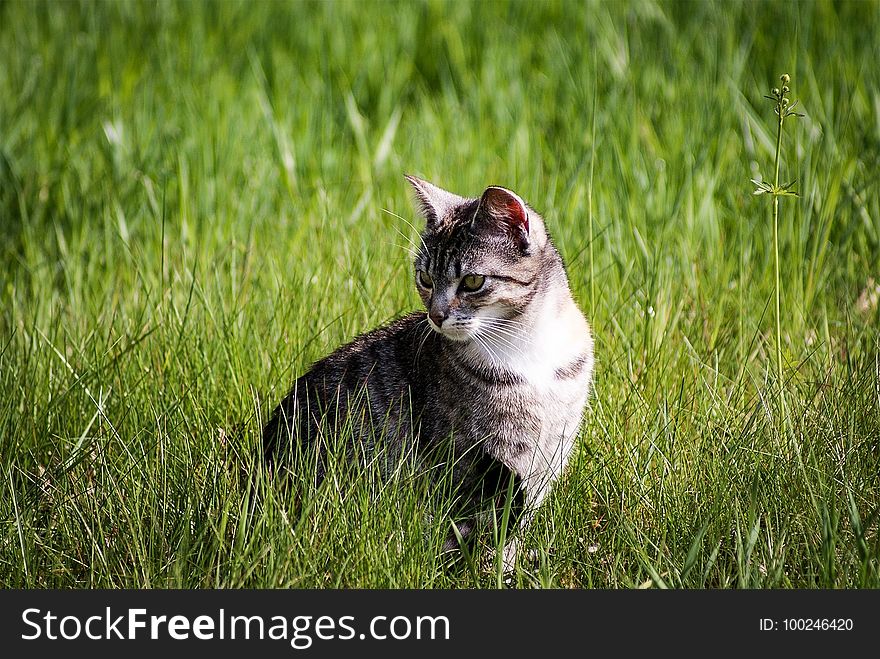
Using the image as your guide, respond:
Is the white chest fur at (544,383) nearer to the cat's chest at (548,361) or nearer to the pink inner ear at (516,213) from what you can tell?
the cat's chest at (548,361)

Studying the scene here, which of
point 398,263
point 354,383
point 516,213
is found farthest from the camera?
point 398,263

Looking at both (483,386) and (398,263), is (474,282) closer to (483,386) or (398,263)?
(483,386)

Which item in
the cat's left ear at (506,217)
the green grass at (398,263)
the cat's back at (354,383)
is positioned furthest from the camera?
the cat's back at (354,383)

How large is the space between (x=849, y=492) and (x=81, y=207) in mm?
3466

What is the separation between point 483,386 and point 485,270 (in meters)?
0.33

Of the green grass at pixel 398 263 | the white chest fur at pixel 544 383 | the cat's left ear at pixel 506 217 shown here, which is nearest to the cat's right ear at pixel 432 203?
the cat's left ear at pixel 506 217

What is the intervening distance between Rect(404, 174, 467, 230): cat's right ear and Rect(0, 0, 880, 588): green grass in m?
0.51

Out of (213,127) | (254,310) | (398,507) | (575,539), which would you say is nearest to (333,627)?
(398,507)

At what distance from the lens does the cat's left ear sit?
293 centimetres

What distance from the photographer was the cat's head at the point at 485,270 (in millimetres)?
2943

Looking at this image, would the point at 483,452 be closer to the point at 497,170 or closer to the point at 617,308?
the point at 617,308

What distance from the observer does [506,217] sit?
298cm

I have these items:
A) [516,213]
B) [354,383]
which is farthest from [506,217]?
[354,383]

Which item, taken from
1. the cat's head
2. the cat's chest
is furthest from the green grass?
the cat's head
